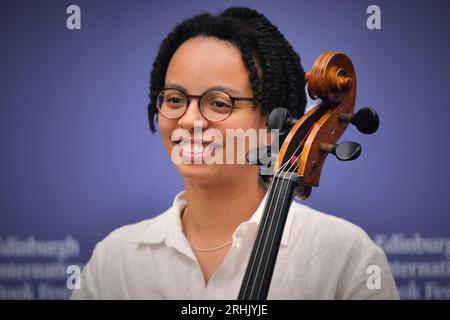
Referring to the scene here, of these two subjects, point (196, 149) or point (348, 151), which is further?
point (196, 149)

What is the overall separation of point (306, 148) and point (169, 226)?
0.56 metres

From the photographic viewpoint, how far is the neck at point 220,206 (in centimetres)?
155

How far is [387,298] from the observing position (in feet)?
4.96

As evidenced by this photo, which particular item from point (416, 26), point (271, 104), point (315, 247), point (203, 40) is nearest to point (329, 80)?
point (271, 104)

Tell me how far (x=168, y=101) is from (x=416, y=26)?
0.80 m

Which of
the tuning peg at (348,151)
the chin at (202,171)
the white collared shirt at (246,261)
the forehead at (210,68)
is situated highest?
the forehead at (210,68)

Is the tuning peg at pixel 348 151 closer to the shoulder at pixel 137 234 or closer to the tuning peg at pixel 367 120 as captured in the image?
the tuning peg at pixel 367 120

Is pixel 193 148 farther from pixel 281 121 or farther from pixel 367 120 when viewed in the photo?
pixel 367 120

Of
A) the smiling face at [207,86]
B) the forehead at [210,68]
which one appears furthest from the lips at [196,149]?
the forehead at [210,68]

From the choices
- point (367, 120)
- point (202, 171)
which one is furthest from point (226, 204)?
point (367, 120)

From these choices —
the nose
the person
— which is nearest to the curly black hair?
the person

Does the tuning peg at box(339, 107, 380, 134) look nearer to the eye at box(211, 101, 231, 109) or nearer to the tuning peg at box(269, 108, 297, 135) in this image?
the tuning peg at box(269, 108, 297, 135)

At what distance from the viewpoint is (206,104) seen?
1.46 metres

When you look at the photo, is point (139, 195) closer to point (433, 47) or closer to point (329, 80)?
point (329, 80)
